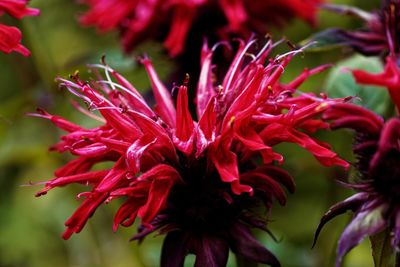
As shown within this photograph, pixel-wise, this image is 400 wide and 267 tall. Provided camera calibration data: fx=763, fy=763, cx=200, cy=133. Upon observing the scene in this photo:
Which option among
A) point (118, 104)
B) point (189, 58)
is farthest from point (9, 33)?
point (189, 58)

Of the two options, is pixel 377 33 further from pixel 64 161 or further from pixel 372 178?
pixel 64 161

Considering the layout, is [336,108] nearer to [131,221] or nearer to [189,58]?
[131,221]

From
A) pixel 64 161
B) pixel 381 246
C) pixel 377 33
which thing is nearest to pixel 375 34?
pixel 377 33

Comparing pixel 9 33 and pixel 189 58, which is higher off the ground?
pixel 9 33

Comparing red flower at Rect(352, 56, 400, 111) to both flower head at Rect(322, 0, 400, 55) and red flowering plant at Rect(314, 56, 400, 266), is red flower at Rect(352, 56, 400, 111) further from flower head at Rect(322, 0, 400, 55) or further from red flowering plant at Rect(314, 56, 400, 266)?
flower head at Rect(322, 0, 400, 55)

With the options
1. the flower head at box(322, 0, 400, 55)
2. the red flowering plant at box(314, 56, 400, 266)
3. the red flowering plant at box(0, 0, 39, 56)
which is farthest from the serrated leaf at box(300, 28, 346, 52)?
the red flowering plant at box(0, 0, 39, 56)
